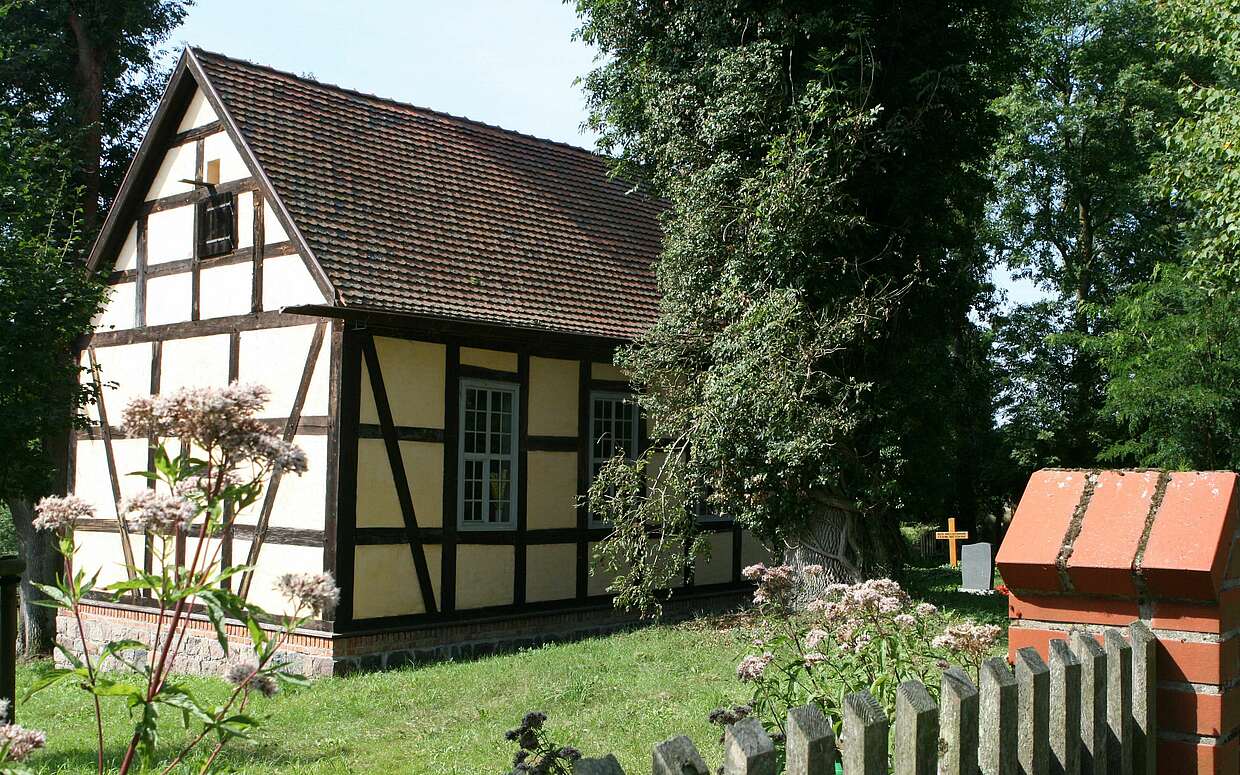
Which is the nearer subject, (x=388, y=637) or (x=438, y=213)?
(x=388, y=637)

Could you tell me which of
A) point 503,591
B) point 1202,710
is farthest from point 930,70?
point 1202,710

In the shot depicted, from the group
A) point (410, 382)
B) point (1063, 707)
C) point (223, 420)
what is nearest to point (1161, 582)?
point (1063, 707)

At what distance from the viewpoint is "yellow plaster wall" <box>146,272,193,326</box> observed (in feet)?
50.0

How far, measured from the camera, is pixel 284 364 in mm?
13742

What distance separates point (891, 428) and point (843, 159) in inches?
128

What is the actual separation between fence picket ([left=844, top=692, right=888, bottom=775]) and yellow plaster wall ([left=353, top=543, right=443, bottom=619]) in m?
11.4

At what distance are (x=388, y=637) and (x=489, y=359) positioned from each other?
372 cm

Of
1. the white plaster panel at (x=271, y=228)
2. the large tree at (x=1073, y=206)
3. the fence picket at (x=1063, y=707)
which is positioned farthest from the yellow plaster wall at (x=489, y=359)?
the large tree at (x=1073, y=206)

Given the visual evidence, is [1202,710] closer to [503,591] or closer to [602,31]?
[503,591]

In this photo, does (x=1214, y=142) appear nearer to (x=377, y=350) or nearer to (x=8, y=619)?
(x=377, y=350)

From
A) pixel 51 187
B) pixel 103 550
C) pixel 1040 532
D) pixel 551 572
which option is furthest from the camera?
pixel 51 187

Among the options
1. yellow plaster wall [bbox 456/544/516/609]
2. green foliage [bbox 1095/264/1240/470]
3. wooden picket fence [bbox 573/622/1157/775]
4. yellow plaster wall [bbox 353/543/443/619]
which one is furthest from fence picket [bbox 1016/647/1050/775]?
green foliage [bbox 1095/264/1240/470]

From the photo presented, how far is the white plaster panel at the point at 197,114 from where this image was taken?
15.0m

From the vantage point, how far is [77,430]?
16.7 metres
